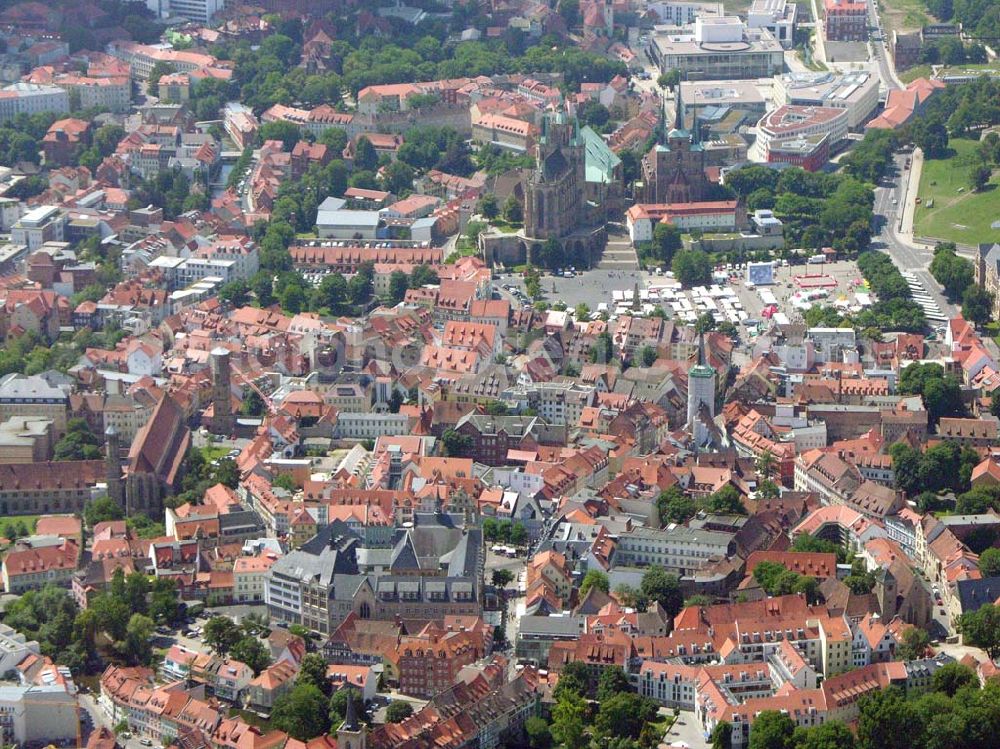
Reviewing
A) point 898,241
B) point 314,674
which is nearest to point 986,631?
point 314,674

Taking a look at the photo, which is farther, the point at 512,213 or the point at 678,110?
the point at 678,110

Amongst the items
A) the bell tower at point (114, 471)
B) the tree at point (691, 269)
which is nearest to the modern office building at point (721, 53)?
the tree at point (691, 269)

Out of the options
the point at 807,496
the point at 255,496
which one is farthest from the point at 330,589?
the point at 807,496

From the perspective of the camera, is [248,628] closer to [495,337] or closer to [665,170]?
[495,337]

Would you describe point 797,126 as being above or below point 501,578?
above

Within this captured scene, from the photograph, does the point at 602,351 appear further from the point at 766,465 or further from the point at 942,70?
the point at 942,70

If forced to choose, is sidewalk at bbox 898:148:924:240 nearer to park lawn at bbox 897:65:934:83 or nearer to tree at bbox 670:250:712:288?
tree at bbox 670:250:712:288

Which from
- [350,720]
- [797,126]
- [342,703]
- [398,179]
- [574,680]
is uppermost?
[350,720]

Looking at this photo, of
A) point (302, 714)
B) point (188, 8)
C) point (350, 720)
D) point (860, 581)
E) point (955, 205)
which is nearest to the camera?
point (350, 720)
